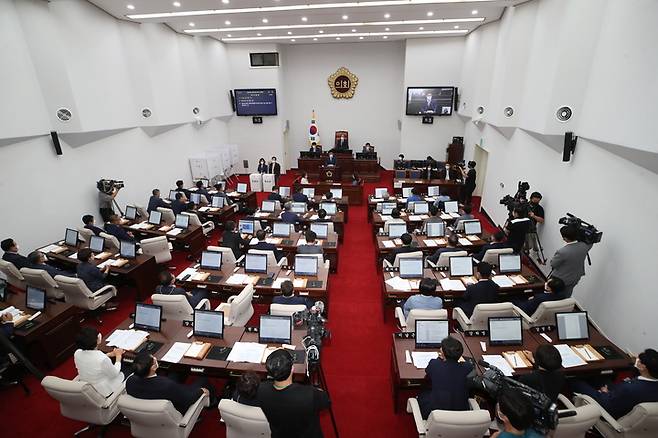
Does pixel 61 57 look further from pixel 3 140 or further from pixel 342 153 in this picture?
pixel 342 153

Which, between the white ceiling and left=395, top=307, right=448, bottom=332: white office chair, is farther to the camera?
the white ceiling

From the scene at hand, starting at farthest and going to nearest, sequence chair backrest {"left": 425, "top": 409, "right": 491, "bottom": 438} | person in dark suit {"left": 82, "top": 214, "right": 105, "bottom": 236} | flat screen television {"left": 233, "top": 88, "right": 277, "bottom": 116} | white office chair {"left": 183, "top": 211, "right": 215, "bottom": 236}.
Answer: flat screen television {"left": 233, "top": 88, "right": 277, "bottom": 116} → white office chair {"left": 183, "top": 211, "right": 215, "bottom": 236} → person in dark suit {"left": 82, "top": 214, "right": 105, "bottom": 236} → chair backrest {"left": 425, "top": 409, "right": 491, "bottom": 438}

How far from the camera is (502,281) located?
618 cm

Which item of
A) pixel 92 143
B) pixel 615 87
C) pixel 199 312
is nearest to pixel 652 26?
pixel 615 87

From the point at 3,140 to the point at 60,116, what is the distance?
1398 mm

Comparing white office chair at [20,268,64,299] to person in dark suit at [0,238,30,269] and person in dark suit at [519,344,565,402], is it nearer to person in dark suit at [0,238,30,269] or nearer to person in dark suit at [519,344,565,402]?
person in dark suit at [0,238,30,269]

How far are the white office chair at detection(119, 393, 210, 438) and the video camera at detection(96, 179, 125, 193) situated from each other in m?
7.64

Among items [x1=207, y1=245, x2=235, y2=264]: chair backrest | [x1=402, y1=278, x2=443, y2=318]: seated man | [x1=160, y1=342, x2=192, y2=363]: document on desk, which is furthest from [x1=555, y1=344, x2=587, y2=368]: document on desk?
[x1=207, y1=245, x2=235, y2=264]: chair backrest

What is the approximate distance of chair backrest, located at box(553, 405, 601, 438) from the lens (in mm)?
3166

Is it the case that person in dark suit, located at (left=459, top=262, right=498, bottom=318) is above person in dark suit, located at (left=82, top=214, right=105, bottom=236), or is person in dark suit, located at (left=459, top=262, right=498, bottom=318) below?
below

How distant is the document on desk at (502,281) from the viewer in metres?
6.07

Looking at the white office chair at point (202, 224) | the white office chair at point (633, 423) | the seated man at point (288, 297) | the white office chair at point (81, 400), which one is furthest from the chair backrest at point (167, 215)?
the white office chair at point (633, 423)

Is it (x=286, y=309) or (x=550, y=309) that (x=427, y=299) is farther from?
(x=286, y=309)

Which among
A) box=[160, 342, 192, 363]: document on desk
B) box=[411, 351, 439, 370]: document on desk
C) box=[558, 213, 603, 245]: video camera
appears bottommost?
box=[411, 351, 439, 370]: document on desk
